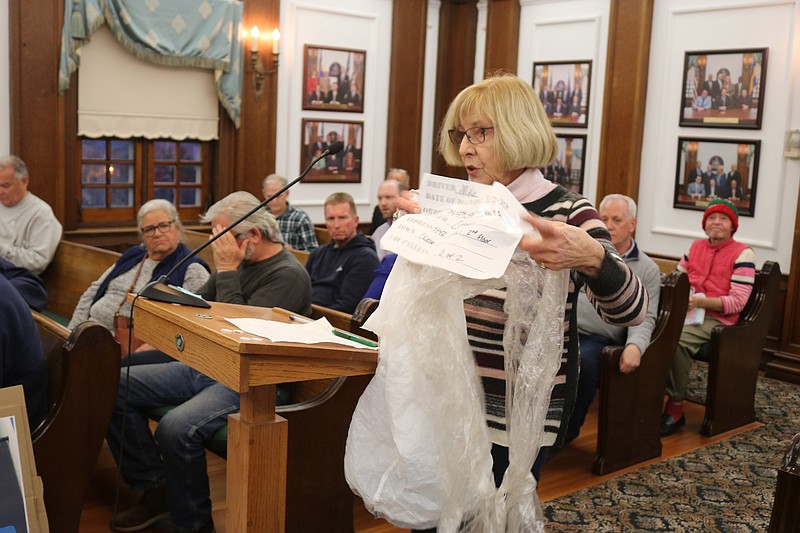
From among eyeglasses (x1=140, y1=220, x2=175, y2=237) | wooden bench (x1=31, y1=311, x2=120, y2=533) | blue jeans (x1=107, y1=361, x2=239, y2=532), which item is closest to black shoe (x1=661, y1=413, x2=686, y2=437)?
blue jeans (x1=107, y1=361, x2=239, y2=532)

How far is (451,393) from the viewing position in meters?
1.90

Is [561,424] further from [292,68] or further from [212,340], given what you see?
[292,68]

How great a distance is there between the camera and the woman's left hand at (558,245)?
1663 millimetres

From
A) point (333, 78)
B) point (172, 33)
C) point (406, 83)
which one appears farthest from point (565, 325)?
point (406, 83)

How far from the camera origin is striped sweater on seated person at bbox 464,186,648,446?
186 centimetres

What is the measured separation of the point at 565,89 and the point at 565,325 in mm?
6507

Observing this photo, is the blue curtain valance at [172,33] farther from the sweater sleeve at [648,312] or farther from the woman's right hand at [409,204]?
the woman's right hand at [409,204]

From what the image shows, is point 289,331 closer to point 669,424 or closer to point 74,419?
point 74,419

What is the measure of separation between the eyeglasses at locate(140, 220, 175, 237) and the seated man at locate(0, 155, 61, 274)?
66.9 inches

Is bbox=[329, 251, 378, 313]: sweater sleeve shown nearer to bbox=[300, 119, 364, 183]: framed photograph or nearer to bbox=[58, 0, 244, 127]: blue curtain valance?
bbox=[58, 0, 244, 127]: blue curtain valance

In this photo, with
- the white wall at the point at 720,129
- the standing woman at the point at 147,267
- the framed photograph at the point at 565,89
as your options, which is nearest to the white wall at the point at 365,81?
the framed photograph at the point at 565,89

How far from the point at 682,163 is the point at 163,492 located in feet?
17.0

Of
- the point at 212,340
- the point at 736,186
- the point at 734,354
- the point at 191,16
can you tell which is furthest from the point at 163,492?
the point at 736,186

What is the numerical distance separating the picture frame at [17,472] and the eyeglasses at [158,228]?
1897 millimetres
